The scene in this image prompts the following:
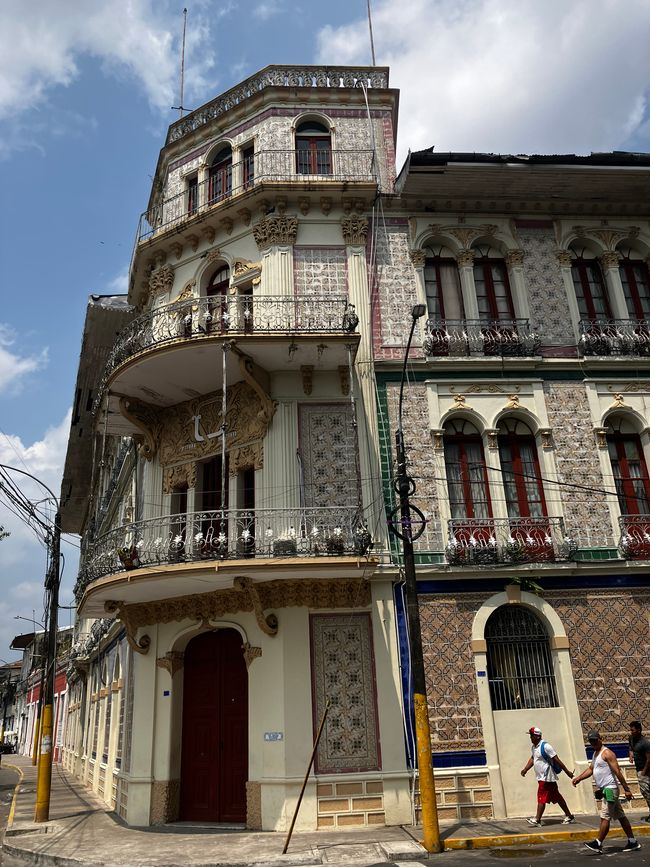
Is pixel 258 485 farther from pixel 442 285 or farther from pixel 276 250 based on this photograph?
pixel 442 285

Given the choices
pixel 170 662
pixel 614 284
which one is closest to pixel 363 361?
pixel 614 284

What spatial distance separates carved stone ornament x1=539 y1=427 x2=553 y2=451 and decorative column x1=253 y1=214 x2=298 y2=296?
6575mm

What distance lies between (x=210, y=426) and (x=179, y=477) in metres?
1.45

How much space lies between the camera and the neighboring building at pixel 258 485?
13.6 m

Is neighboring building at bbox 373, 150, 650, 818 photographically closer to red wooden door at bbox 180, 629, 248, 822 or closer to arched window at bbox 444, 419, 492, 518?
arched window at bbox 444, 419, 492, 518

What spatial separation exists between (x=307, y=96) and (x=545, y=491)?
39.6ft

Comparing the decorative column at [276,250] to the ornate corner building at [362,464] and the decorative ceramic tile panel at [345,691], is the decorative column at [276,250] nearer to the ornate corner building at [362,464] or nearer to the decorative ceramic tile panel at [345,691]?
the ornate corner building at [362,464]

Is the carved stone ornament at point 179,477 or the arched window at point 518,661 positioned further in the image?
the carved stone ornament at point 179,477

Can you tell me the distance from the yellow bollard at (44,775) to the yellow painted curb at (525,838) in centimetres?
961

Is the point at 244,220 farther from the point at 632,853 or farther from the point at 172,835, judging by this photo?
the point at 632,853

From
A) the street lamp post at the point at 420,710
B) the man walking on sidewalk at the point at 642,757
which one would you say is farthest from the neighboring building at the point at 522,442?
the street lamp post at the point at 420,710

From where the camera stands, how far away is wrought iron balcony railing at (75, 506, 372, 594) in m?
13.6

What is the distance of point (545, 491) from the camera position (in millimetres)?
15586

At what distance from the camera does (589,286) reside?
17.7m
